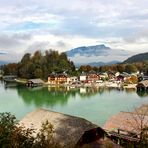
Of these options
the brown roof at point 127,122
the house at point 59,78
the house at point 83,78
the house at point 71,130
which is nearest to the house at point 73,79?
the house at point 59,78

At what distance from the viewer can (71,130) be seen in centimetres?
1270

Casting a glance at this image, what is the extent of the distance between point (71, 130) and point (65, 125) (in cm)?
47

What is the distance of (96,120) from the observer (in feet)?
73.2

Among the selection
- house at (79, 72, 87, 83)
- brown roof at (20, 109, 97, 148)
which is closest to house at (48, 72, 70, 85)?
house at (79, 72, 87, 83)

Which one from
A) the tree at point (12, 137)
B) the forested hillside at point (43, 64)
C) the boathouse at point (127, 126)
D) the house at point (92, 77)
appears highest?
the forested hillside at point (43, 64)

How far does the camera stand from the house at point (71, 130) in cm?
1238

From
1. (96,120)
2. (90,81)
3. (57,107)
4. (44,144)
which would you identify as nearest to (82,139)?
(44,144)

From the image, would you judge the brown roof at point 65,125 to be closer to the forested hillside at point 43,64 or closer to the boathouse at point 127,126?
the boathouse at point 127,126

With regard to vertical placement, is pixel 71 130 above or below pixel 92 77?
below

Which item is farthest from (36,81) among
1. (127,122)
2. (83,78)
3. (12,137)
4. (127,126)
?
(12,137)

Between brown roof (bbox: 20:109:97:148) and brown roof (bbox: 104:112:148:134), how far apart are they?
245 centimetres

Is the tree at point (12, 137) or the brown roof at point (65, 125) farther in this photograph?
the brown roof at point (65, 125)

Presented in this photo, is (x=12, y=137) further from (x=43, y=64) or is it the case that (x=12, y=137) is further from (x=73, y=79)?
(x=43, y=64)

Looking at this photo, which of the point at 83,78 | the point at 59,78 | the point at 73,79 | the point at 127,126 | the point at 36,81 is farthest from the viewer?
the point at 83,78
